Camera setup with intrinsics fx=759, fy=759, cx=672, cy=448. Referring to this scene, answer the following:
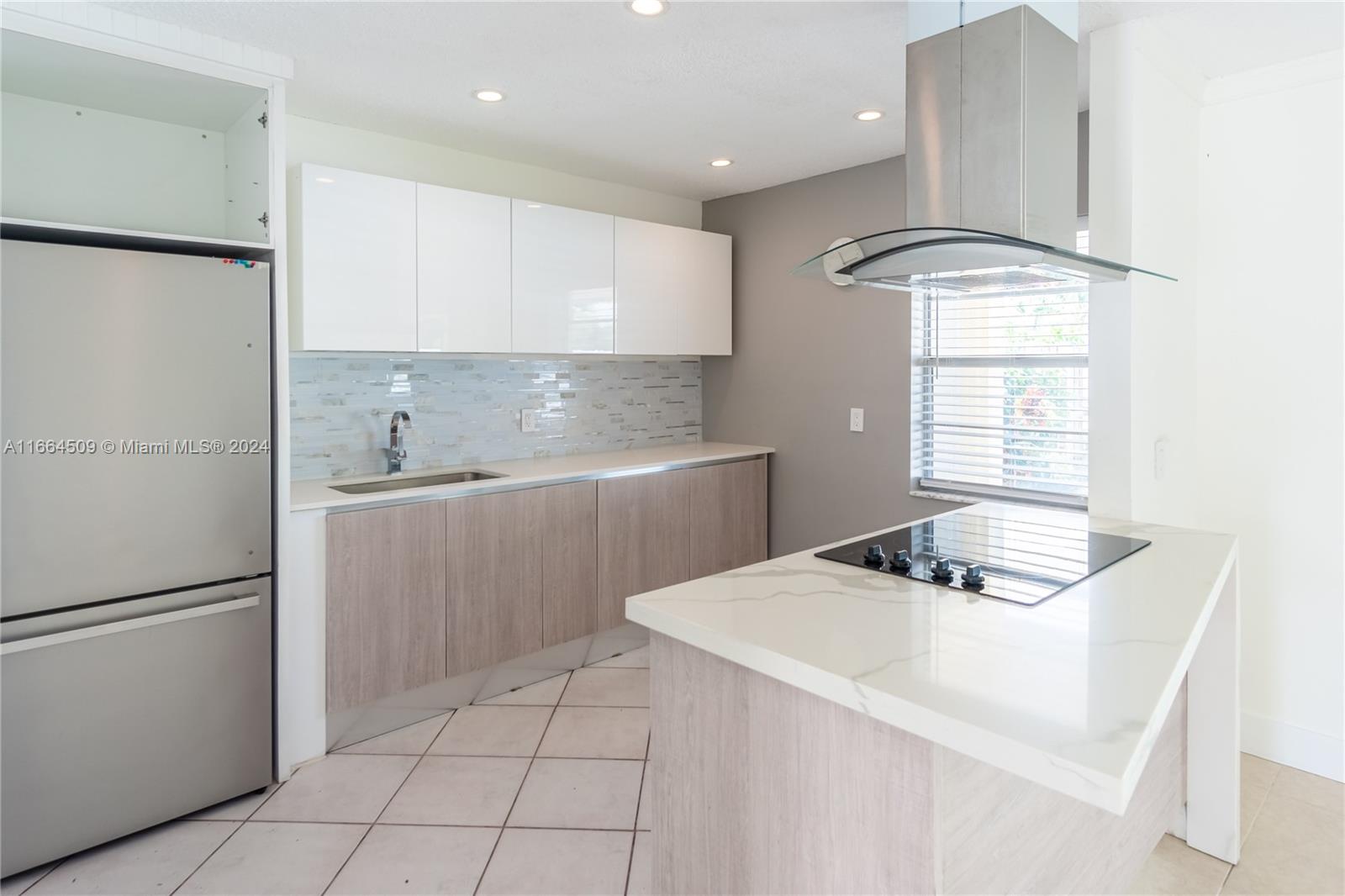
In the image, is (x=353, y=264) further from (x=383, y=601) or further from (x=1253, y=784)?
(x=1253, y=784)

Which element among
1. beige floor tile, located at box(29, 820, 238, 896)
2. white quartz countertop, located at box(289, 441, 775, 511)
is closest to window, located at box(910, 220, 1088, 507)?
white quartz countertop, located at box(289, 441, 775, 511)

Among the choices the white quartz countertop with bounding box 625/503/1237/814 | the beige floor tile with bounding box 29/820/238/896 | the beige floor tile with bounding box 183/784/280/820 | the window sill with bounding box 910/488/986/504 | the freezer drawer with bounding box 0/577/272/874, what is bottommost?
the beige floor tile with bounding box 29/820/238/896

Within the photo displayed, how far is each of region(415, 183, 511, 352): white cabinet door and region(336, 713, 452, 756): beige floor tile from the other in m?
1.48

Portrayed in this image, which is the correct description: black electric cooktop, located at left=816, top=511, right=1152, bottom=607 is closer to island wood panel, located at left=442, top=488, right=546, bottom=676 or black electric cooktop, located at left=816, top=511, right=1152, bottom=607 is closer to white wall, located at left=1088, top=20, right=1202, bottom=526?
white wall, located at left=1088, top=20, right=1202, bottom=526

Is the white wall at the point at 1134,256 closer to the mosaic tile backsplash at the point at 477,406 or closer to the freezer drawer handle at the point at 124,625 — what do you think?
the mosaic tile backsplash at the point at 477,406

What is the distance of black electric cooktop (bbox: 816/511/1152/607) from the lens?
1.68 metres

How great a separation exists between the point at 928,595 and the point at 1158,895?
46.4 inches

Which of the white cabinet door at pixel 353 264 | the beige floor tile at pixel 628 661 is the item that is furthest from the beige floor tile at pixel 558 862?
the white cabinet door at pixel 353 264

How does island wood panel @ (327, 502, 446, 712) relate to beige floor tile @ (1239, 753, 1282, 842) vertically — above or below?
above

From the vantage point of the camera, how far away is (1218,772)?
83.2 inches

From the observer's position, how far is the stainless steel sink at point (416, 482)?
117 inches

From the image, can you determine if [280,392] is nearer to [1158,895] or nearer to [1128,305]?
[1128,305]

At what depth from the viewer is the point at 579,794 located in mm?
2445

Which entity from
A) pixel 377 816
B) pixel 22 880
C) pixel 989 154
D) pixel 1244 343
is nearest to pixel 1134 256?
pixel 989 154
